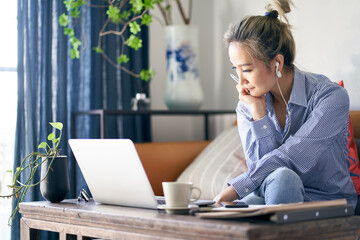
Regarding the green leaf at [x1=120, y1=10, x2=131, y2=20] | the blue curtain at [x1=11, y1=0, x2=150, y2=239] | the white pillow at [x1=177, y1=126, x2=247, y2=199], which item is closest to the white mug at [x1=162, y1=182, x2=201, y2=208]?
the white pillow at [x1=177, y1=126, x2=247, y2=199]

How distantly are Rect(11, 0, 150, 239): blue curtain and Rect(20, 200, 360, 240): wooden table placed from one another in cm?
101

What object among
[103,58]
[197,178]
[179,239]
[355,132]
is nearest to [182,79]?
[103,58]

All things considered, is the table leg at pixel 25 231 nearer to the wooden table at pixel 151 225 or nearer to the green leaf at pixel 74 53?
the wooden table at pixel 151 225

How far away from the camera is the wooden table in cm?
113

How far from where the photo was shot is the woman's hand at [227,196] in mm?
1549

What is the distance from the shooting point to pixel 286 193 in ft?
4.69

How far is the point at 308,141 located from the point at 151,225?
0.62 meters

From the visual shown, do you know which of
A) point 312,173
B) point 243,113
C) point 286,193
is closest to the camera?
point 286,193

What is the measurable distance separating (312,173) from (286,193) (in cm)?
34

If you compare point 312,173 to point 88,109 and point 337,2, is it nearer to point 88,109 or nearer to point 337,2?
point 337,2

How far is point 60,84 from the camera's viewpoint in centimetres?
282

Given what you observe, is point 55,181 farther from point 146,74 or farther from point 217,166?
point 146,74

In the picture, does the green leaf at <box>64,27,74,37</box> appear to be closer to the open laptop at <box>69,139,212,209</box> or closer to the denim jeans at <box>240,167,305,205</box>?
the open laptop at <box>69,139,212,209</box>

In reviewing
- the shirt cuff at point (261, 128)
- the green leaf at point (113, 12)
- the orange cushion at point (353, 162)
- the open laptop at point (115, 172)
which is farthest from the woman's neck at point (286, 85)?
the green leaf at point (113, 12)
